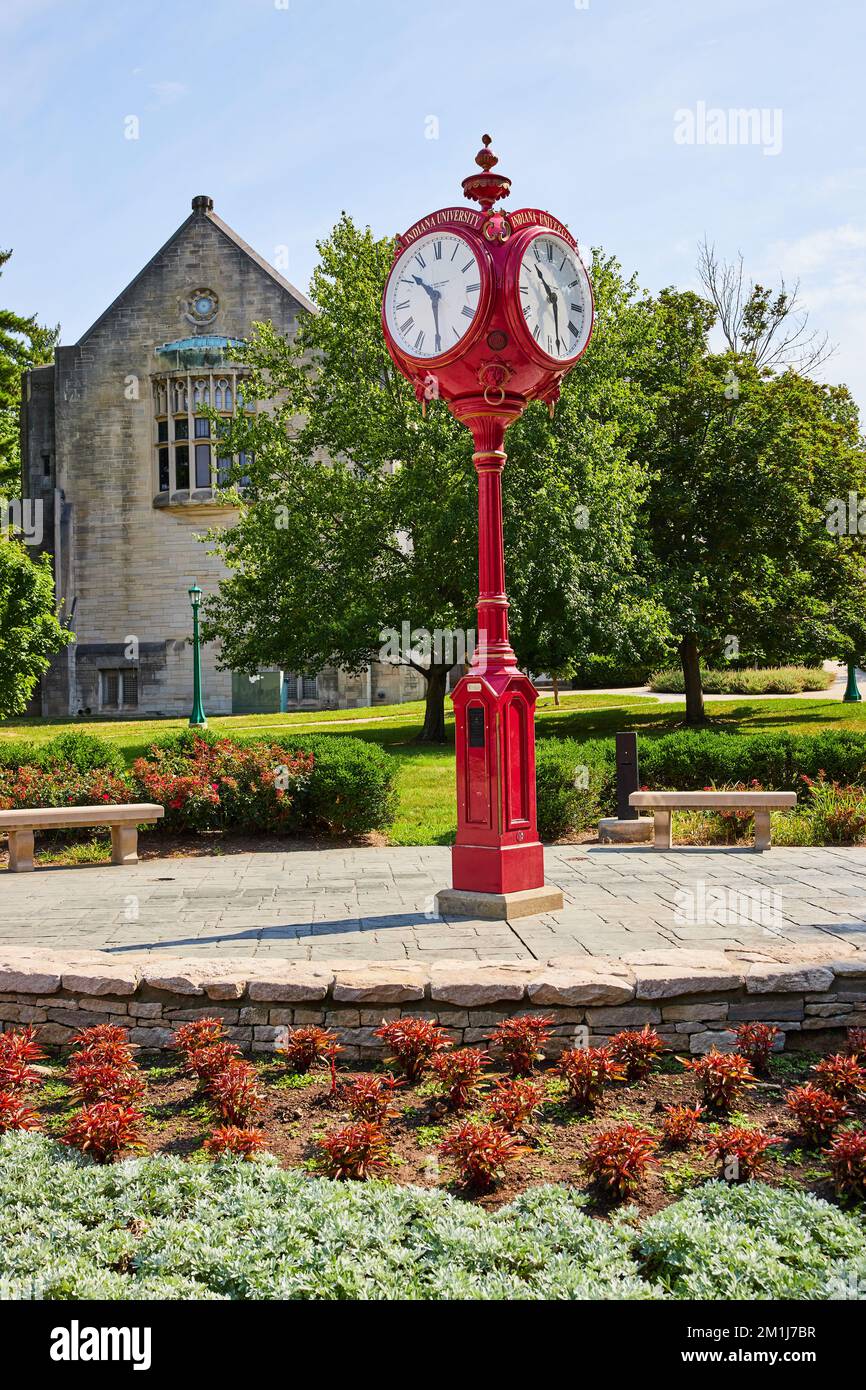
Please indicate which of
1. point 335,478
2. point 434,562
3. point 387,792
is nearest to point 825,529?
point 434,562

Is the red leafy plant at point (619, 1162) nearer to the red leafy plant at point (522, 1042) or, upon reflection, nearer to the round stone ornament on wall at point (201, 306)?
the red leafy plant at point (522, 1042)

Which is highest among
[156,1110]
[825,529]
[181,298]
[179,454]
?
[181,298]

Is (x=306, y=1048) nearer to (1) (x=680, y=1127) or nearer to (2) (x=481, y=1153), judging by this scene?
(2) (x=481, y=1153)

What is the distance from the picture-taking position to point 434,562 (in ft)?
65.8

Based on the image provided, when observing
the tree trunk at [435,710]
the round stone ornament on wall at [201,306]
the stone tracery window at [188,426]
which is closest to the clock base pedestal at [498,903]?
the tree trunk at [435,710]

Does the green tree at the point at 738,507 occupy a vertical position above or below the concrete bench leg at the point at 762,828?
above

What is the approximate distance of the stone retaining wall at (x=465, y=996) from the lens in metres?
5.27

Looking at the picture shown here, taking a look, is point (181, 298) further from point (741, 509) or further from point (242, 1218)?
point (242, 1218)

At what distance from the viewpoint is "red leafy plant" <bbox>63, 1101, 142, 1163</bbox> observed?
13.9 feet

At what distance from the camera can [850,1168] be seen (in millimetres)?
3773

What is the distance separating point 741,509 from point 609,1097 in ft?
64.1

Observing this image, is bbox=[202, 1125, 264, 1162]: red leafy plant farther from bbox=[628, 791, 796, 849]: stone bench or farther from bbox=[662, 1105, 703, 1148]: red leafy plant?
bbox=[628, 791, 796, 849]: stone bench

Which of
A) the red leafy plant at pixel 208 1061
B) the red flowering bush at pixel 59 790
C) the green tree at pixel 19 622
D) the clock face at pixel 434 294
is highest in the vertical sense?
the clock face at pixel 434 294

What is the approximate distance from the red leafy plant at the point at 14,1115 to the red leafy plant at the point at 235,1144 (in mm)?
785
